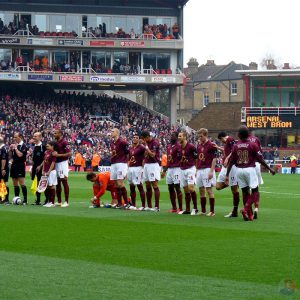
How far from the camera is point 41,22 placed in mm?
76312

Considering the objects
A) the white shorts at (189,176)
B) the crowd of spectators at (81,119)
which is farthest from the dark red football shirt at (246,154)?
the crowd of spectators at (81,119)

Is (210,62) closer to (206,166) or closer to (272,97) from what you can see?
(272,97)

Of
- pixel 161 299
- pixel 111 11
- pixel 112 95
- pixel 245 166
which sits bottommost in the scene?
pixel 161 299

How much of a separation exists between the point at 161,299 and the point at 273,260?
10.4 feet

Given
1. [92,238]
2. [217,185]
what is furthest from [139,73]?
[92,238]

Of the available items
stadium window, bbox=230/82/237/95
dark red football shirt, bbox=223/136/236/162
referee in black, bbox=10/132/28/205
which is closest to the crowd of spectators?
stadium window, bbox=230/82/237/95

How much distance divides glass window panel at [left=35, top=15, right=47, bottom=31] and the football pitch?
190 ft

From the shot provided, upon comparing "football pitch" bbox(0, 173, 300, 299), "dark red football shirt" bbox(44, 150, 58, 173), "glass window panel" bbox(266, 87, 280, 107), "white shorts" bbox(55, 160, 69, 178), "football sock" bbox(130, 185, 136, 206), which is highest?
"glass window panel" bbox(266, 87, 280, 107)

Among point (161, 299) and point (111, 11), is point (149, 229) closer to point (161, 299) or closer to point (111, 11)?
point (161, 299)

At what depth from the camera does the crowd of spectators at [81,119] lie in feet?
207

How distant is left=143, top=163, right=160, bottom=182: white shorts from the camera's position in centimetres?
2188

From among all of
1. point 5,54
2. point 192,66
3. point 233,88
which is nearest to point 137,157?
point 5,54

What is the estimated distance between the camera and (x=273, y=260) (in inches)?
471

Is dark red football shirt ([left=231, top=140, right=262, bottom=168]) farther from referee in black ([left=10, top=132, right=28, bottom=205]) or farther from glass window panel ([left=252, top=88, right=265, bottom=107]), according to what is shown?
glass window panel ([left=252, top=88, right=265, bottom=107])
